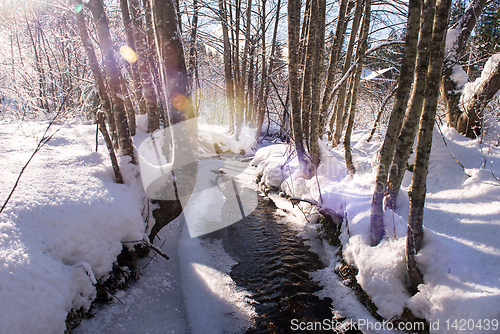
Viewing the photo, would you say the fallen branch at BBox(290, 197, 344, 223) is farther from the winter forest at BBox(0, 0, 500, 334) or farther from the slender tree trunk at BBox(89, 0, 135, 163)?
the slender tree trunk at BBox(89, 0, 135, 163)

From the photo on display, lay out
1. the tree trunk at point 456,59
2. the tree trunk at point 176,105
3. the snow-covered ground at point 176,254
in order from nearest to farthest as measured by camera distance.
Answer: the snow-covered ground at point 176,254 → the tree trunk at point 176,105 → the tree trunk at point 456,59

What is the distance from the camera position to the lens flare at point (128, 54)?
7.31 metres

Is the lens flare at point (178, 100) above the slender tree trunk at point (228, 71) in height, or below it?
below

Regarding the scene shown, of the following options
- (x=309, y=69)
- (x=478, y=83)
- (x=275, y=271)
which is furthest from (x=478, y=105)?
(x=275, y=271)

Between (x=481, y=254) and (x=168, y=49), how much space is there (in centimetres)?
537

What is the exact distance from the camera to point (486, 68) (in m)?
4.94

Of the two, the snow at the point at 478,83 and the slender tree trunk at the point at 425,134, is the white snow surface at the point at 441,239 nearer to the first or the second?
the slender tree trunk at the point at 425,134

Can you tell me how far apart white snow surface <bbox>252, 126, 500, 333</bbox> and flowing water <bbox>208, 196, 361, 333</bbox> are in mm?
342

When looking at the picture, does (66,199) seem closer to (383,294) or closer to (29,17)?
(383,294)

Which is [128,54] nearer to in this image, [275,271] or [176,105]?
[176,105]

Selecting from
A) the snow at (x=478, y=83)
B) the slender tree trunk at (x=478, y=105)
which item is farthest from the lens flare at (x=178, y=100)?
the snow at (x=478, y=83)

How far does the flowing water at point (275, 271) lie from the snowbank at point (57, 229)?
1.84m

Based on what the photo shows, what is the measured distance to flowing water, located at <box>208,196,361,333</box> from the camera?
118 inches

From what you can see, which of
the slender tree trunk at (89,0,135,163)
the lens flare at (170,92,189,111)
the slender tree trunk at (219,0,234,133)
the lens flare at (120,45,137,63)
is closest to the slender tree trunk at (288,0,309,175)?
the lens flare at (170,92,189,111)
